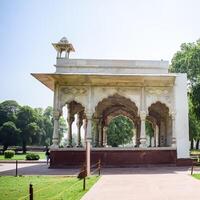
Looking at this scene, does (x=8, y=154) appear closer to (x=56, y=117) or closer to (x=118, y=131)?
(x=56, y=117)

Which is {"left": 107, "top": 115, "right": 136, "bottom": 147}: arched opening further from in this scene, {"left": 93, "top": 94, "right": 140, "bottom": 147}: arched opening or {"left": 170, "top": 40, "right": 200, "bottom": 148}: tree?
{"left": 93, "top": 94, "right": 140, "bottom": 147}: arched opening

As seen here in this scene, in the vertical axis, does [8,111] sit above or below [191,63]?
below

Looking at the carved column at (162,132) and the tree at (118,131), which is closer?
the carved column at (162,132)

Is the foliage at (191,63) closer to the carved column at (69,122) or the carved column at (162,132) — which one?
the carved column at (162,132)

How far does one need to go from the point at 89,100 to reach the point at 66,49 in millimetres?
4006

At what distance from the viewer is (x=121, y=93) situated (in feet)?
70.5

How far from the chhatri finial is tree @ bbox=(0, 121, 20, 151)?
38.5 metres

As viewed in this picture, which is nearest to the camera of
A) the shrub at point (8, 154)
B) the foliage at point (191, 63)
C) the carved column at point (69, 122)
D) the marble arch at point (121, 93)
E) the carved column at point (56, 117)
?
the marble arch at point (121, 93)

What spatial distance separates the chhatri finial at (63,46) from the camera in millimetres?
22453

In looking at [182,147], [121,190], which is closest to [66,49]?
[182,147]

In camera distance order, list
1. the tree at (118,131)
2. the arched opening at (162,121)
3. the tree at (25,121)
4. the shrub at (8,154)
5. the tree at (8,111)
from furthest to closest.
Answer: the tree at (8,111) < the tree at (25,121) < the tree at (118,131) < the shrub at (8,154) < the arched opening at (162,121)

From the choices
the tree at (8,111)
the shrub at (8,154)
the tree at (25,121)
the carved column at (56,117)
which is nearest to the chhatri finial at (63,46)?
the carved column at (56,117)

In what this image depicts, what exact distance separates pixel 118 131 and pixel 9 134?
1908cm

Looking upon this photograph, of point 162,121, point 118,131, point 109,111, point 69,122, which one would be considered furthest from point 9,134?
point 162,121
